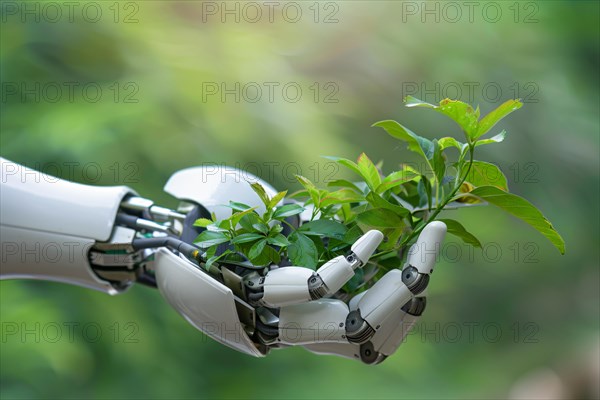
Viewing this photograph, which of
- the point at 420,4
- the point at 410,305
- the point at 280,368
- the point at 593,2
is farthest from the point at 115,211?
the point at 593,2

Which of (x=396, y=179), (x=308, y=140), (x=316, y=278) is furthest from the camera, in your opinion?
(x=308, y=140)

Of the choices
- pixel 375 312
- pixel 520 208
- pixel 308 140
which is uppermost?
pixel 520 208

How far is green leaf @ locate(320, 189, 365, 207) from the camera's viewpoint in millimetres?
804

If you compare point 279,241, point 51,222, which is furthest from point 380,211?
point 51,222

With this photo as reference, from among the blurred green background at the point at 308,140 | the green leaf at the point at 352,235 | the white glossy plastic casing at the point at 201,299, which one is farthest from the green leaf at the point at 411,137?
the blurred green background at the point at 308,140

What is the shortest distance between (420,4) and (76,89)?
928 mm

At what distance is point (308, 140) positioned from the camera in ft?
5.72

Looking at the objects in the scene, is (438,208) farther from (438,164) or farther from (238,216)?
(238,216)

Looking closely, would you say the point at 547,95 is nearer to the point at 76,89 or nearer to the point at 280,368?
the point at 280,368

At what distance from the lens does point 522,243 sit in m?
2.05

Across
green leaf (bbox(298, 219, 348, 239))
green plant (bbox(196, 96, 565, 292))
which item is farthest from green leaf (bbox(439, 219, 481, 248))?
green leaf (bbox(298, 219, 348, 239))

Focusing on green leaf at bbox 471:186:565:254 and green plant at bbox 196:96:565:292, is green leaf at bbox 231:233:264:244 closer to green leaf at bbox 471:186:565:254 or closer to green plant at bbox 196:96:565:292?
green plant at bbox 196:96:565:292

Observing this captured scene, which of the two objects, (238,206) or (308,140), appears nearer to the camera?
(238,206)

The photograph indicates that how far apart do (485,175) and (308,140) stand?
38.9 inches
